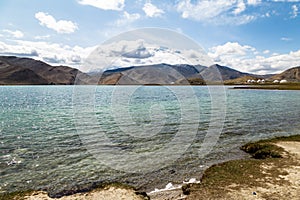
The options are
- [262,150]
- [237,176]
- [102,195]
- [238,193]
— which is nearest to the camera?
[238,193]

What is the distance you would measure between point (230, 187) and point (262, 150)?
1086 centimetres

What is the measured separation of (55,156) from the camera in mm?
22672

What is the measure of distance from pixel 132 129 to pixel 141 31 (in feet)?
54.1

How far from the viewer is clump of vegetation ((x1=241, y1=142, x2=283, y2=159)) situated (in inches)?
877

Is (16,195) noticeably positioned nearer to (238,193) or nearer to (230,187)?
(230,187)

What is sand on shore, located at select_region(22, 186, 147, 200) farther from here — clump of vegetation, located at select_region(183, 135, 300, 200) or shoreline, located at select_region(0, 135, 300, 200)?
clump of vegetation, located at select_region(183, 135, 300, 200)

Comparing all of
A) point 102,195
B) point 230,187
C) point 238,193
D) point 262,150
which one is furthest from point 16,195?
point 262,150

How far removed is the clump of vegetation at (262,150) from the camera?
22281 millimetres

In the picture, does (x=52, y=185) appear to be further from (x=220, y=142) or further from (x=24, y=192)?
(x=220, y=142)

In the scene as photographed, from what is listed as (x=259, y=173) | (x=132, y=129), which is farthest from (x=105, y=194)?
(x=132, y=129)

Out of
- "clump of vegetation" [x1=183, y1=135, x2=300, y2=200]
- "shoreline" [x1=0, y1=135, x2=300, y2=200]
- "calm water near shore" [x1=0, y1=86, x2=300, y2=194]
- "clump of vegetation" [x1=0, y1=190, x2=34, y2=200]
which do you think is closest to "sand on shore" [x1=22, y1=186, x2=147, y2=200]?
"shoreline" [x1=0, y1=135, x2=300, y2=200]

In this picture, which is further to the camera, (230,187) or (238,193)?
(230,187)

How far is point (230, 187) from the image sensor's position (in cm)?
1480

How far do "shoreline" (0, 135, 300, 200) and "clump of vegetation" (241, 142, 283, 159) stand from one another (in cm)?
277
